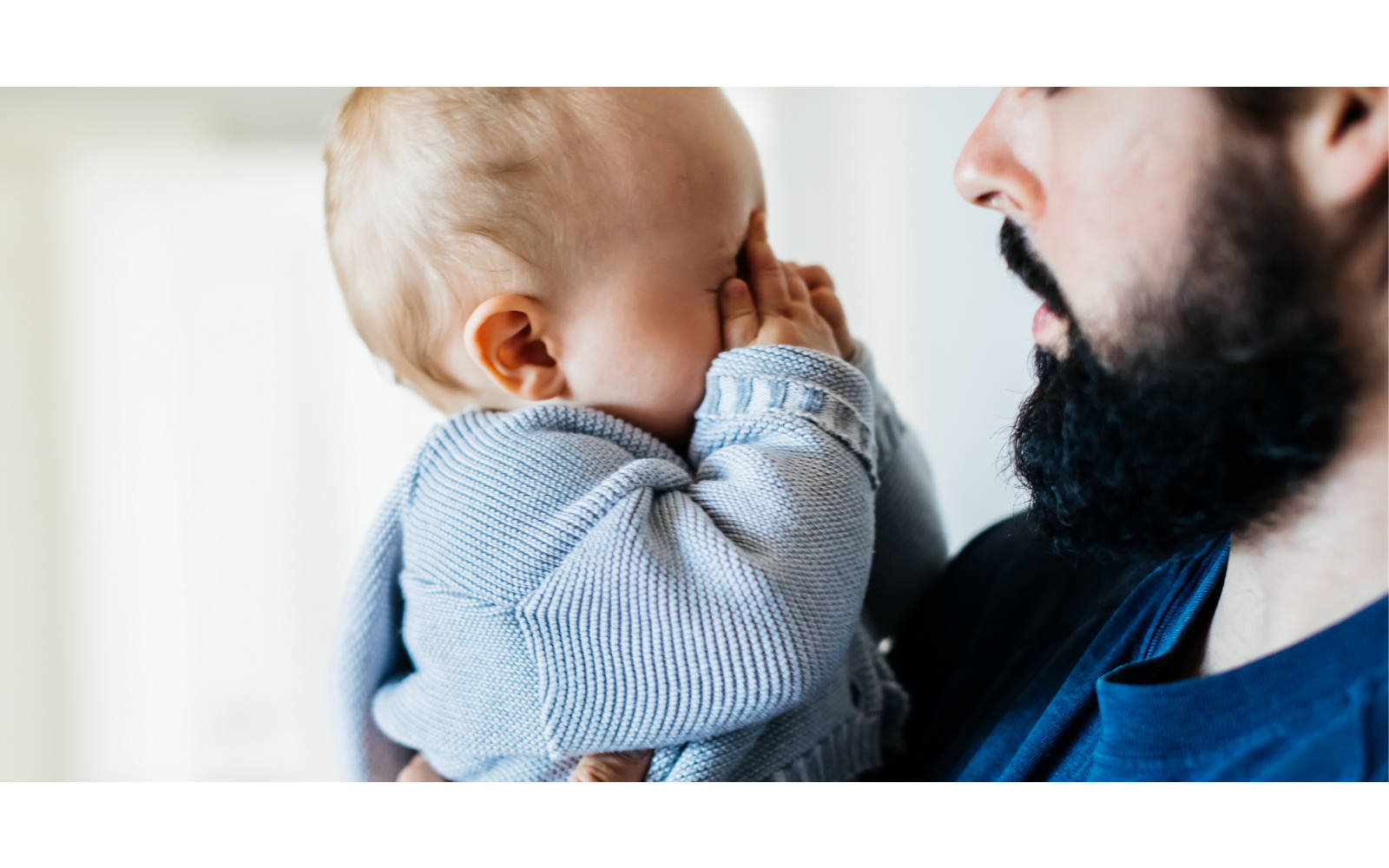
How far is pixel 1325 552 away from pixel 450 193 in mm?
601

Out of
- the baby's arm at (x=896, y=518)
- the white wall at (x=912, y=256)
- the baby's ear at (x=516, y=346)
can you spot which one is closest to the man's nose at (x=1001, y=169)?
the white wall at (x=912, y=256)

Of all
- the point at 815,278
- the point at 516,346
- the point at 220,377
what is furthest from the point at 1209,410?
the point at 220,377

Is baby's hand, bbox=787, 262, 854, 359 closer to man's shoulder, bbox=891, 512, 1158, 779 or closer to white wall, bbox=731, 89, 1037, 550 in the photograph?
white wall, bbox=731, 89, 1037, 550

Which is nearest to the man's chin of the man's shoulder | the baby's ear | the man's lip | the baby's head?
the man's lip

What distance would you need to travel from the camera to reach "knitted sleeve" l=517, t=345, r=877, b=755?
60 cm

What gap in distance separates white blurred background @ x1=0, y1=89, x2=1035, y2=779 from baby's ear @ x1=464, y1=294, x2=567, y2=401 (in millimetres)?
220

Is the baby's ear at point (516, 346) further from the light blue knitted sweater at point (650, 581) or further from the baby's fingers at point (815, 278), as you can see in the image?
the baby's fingers at point (815, 278)

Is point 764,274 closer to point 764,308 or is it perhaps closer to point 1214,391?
point 764,308

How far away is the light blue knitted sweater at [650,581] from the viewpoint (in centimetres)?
61

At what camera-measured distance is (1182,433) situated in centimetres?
48

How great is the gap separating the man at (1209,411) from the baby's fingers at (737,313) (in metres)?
0.20

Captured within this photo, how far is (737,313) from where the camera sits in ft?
2.36
